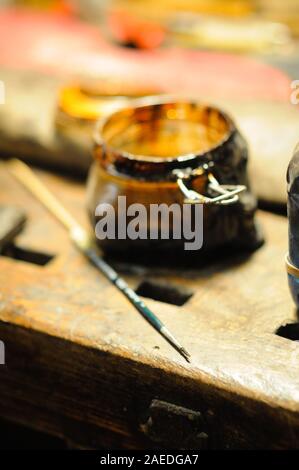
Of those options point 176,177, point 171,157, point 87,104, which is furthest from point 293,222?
point 87,104

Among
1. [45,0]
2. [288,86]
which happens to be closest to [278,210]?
[288,86]

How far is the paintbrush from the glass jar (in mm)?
55

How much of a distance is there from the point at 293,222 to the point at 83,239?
1.99 ft

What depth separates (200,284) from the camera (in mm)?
1398

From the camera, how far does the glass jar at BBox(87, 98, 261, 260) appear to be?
1345 mm

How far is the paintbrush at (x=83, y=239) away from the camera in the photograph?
1.26 meters

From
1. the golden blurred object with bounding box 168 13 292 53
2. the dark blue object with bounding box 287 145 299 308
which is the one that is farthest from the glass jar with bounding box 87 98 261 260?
the golden blurred object with bounding box 168 13 292 53

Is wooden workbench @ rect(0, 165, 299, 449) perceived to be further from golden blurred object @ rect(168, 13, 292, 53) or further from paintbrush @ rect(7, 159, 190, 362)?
golden blurred object @ rect(168, 13, 292, 53)

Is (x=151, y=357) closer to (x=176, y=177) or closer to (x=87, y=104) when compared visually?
(x=176, y=177)

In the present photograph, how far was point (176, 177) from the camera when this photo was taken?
1343 millimetres

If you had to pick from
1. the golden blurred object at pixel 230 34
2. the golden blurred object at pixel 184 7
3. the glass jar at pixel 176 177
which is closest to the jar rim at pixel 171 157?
the glass jar at pixel 176 177

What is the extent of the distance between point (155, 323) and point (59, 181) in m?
0.79

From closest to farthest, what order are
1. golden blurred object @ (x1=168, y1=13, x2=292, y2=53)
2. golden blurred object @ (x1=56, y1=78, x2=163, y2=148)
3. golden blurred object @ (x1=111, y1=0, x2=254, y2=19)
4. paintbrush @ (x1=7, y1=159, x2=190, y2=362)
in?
paintbrush @ (x1=7, y1=159, x2=190, y2=362) < golden blurred object @ (x1=56, y1=78, x2=163, y2=148) < golden blurred object @ (x1=168, y1=13, x2=292, y2=53) < golden blurred object @ (x1=111, y1=0, x2=254, y2=19)
